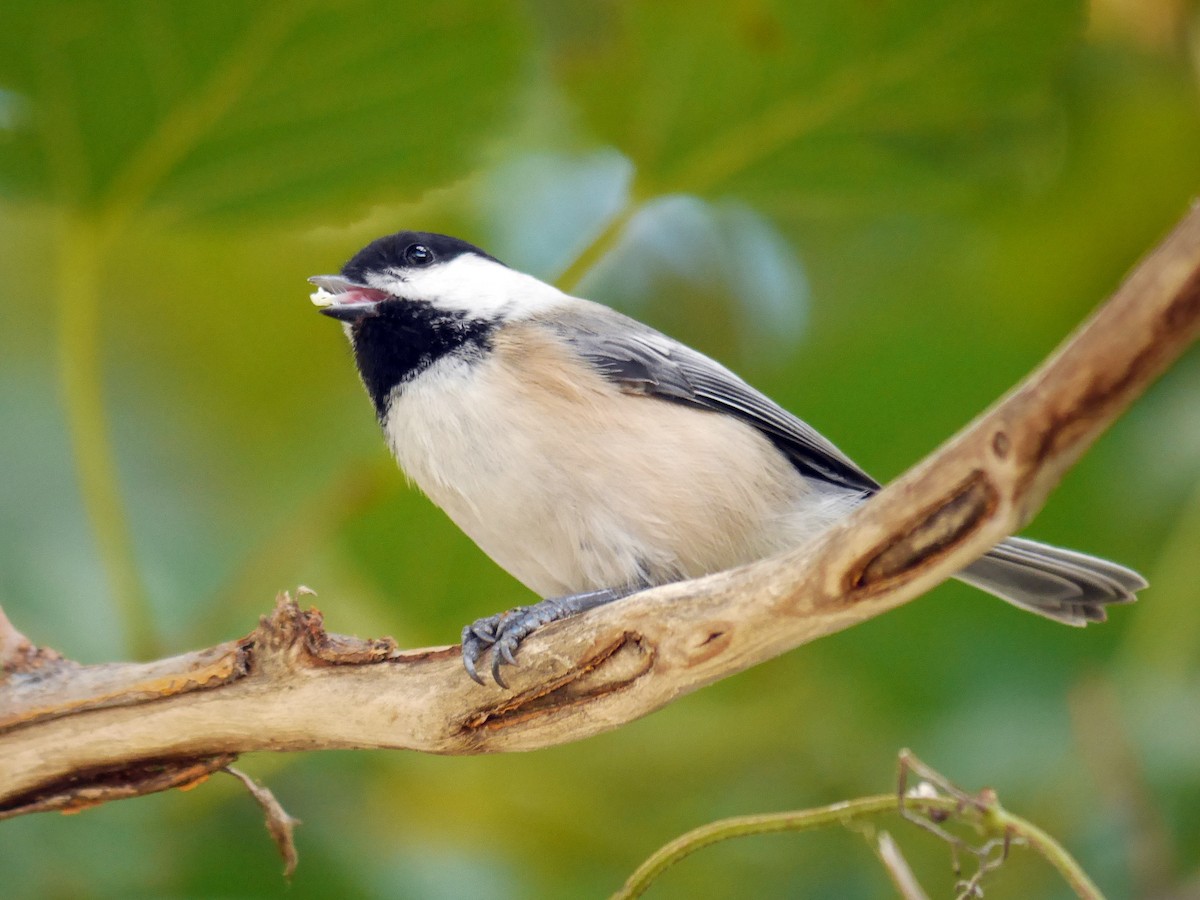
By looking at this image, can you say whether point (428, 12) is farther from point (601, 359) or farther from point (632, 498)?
point (632, 498)

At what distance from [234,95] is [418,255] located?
31 cm

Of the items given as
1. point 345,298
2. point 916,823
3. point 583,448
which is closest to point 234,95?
point 345,298

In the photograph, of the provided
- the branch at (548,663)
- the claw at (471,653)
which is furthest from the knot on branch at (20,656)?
the claw at (471,653)

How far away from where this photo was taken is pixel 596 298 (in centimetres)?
200

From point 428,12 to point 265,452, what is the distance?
0.73 metres

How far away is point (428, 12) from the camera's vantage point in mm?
1471

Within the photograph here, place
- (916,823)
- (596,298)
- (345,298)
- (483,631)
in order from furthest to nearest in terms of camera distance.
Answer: (596,298) < (345,298) < (483,631) < (916,823)

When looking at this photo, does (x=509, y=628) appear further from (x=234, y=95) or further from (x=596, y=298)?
(x=596, y=298)

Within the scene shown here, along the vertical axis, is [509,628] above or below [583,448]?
below

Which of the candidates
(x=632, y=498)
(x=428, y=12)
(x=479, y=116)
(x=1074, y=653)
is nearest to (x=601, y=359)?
(x=632, y=498)

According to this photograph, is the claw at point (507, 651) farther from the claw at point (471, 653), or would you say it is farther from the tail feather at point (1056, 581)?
the tail feather at point (1056, 581)

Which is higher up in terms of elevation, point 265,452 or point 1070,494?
point 265,452

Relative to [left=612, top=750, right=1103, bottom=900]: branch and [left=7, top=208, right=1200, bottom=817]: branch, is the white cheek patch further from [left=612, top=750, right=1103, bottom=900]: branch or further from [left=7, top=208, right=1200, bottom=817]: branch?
[left=612, top=750, right=1103, bottom=900]: branch

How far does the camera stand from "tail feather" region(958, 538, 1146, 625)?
1.37m
